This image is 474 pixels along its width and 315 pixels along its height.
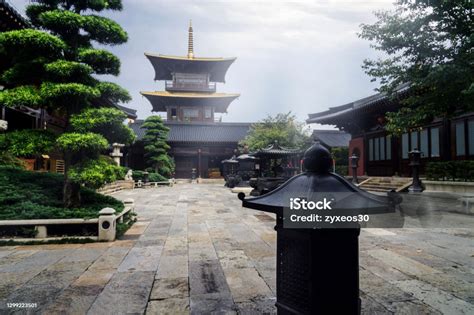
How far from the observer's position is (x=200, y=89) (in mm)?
37688

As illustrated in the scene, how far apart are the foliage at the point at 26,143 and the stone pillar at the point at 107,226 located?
86.2 inches

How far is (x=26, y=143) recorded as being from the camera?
21.2ft

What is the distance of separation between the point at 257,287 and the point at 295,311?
1.46m

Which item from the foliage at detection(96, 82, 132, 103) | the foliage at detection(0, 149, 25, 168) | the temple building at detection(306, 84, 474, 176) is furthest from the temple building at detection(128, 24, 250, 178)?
the foliage at detection(96, 82, 132, 103)

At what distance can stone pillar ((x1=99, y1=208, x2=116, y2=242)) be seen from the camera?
19.0 feet

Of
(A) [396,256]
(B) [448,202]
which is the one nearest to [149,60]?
(B) [448,202]

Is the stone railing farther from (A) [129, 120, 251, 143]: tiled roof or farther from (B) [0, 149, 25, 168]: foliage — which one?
(A) [129, 120, 251, 143]: tiled roof

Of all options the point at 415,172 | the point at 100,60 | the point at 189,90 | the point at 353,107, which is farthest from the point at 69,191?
the point at 189,90

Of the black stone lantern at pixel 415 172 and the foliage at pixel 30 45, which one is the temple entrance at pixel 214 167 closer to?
the black stone lantern at pixel 415 172

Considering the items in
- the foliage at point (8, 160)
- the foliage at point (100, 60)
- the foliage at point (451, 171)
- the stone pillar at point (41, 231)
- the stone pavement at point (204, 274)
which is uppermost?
the foliage at point (100, 60)

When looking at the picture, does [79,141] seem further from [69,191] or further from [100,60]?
[100,60]

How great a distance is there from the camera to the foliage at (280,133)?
1005 inches

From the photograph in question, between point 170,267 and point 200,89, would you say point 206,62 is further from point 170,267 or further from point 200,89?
point 170,267

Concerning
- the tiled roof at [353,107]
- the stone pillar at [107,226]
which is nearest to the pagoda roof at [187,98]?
the tiled roof at [353,107]
